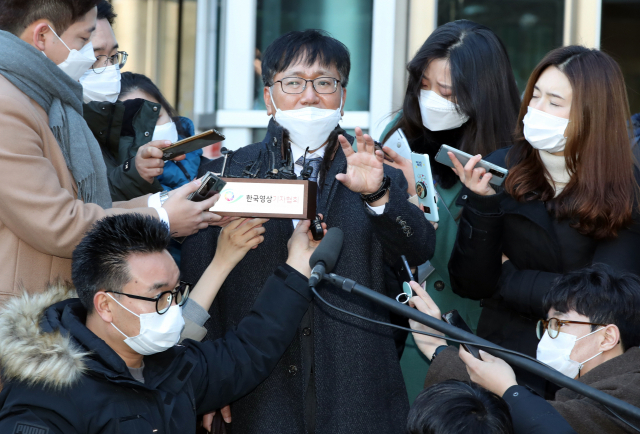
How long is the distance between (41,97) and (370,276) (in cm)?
141

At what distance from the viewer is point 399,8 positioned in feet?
20.9

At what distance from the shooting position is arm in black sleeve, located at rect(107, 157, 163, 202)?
11.3ft

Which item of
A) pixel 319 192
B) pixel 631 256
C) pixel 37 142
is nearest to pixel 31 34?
pixel 37 142

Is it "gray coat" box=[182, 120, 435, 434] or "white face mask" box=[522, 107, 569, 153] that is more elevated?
"white face mask" box=[522, 107, 569, 153]

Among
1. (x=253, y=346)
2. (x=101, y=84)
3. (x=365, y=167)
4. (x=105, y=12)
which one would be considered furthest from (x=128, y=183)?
(x=365, y=167)

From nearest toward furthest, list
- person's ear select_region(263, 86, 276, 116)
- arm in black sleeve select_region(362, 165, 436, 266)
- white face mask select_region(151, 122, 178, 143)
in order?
arm in black sleeve select_region(362, 165, 436, 266)
person's ear select_region(263, 86, 276, 116)
white face mask select_region(151, 122, 178, 143)

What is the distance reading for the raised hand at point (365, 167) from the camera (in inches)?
102

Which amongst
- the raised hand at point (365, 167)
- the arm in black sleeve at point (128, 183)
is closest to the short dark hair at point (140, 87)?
the arm in black sleeve at point (128, 183)

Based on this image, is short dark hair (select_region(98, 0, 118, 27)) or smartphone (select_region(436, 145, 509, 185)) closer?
smartphone (select_region(436, 145, 509, 185))

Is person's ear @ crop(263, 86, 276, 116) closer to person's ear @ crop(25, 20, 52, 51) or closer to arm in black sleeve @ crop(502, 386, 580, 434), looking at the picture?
person's ear @ crop(25, 20, 52, 51)

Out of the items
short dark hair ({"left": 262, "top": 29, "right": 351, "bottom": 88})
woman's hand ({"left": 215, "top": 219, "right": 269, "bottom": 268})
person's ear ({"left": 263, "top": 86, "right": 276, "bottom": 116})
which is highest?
short dark hair ({"left": 262, "top": 29, "right": 351, "bottom": 88})

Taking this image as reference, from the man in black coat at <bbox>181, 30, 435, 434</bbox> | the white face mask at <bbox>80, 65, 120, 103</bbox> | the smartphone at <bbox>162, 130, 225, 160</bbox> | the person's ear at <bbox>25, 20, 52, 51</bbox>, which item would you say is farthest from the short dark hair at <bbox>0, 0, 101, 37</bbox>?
the white face mask at <bbox>80, 65, 120, 103</bbox>

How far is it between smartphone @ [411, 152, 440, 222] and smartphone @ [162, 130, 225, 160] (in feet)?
2.59

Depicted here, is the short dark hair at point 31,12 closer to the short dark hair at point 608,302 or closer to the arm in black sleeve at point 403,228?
the arm in black sleeve at point 403,228
